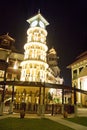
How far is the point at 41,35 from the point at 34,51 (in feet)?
15.4

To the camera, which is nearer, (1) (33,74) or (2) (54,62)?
(1) (33,74)

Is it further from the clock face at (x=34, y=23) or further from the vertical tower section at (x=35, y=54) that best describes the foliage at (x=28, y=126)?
the clock face at (x=34, y=23)

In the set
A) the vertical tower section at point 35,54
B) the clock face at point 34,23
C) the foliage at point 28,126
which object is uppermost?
the clock face at point 34,23

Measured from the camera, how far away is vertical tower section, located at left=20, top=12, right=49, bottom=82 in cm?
3834

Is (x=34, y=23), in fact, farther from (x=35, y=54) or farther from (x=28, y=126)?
(x=28, y=126)

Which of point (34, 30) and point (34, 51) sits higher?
point (34, 30)

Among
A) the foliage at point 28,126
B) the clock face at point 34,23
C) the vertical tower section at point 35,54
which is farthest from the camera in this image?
the clock face at point 34,23

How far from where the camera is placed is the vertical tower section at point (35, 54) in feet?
126

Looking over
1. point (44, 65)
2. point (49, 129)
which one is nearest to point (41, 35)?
point (44, 65)

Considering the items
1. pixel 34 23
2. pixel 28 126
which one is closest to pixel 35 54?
pixel 34 23

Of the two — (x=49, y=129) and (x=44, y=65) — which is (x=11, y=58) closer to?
(x=44, y=65)

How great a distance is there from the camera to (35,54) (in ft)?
131

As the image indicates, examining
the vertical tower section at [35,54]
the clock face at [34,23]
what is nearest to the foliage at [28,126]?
the vertical tower section at [35,54]

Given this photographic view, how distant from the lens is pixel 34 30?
138 feet
